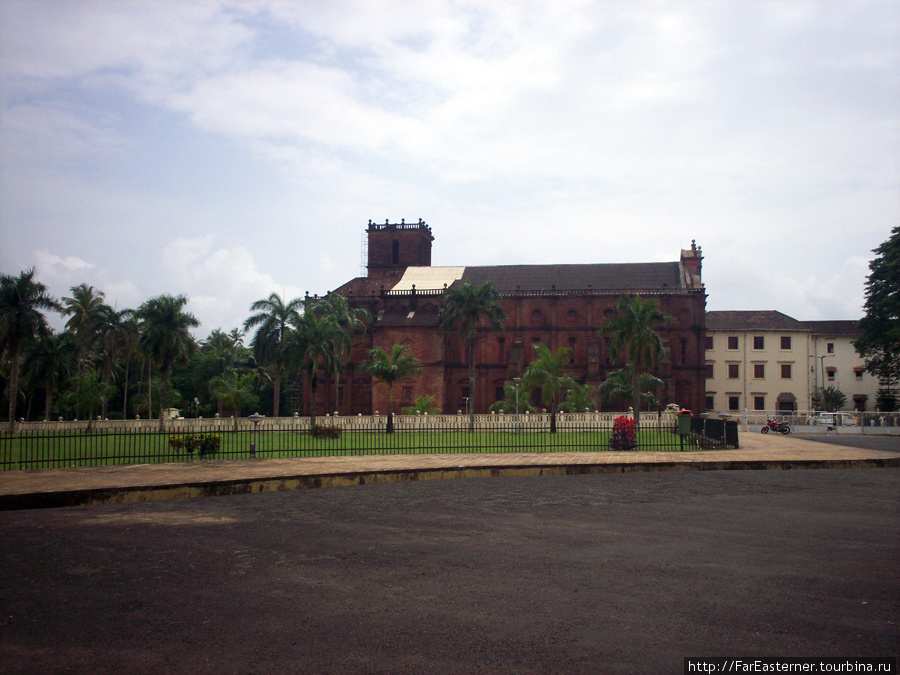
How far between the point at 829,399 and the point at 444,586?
57.7 meters

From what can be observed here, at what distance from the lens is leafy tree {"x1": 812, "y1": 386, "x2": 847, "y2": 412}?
2202 inches

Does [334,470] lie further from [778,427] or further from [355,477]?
[778,427]

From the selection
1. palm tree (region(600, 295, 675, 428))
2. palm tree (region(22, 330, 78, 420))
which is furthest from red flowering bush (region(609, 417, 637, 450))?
palm tree (region(22, 330, 78, 420))

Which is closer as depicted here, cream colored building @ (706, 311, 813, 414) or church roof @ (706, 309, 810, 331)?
cream colored building @ (706, 311, 813, 414)

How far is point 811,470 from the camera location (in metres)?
17.2

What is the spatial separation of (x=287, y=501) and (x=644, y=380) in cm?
3488

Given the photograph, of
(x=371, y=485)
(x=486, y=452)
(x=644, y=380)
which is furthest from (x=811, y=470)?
(x=644, y=380)

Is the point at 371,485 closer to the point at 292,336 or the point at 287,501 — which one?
the point at 287,501

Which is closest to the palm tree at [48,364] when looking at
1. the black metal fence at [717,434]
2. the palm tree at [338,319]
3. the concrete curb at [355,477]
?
the palm tree at [338,319]

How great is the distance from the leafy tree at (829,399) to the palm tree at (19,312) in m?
54.9

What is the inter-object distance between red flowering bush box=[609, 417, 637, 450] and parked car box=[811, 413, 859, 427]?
2162 centimetres

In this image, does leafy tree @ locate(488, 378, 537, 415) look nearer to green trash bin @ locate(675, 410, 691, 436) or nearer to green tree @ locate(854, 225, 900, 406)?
green trash bin @ locate(675, 410, 691, 436)

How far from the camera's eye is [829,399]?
183ft

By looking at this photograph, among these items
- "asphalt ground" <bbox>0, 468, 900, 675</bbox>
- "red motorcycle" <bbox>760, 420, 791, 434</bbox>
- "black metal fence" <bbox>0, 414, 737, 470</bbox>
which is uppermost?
"black metal fence" <bbox>0, 414, 737, 470</bbox>
